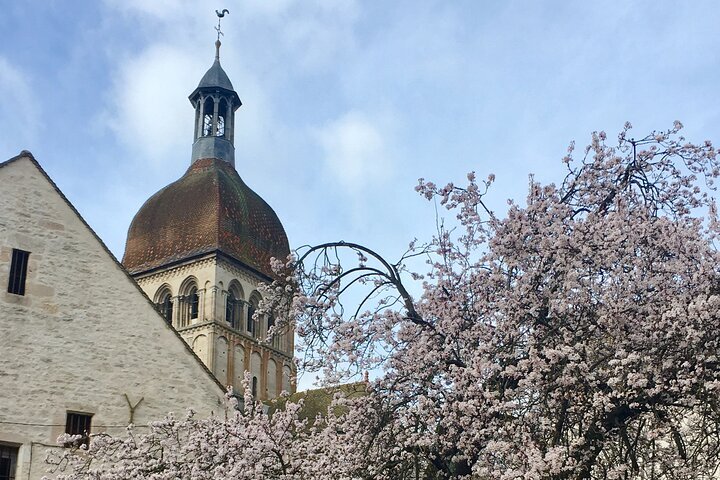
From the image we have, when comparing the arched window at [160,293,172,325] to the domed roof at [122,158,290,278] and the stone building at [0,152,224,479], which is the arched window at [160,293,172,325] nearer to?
the domed roof at [122,158,290,278]

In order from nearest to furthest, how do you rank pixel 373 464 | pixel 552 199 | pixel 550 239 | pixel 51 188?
pixel 550 239 → pixel 552 199 → pixel 373 464 → pixel 51 188

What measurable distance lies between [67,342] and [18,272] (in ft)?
4.37

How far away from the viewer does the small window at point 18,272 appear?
14.1 m

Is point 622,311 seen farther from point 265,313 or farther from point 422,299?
point 265,313

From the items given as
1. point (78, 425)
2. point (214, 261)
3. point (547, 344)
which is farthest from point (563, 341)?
point (214, 261)

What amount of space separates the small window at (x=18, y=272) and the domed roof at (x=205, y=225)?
23.9 metres

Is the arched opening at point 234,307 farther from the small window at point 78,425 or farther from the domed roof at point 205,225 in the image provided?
the small window at point 78,425

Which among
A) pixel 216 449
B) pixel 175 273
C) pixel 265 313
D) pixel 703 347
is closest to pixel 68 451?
pixel 216 449

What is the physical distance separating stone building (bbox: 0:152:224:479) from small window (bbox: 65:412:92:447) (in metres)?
0.02

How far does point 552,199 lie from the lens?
10.5 metres

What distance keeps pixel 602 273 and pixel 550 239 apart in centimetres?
70

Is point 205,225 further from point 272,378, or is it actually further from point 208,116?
point 272,378

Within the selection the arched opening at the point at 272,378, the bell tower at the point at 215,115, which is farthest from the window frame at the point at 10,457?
the bell tower at the point at 215,115

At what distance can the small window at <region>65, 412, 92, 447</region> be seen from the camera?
45.1 feet
